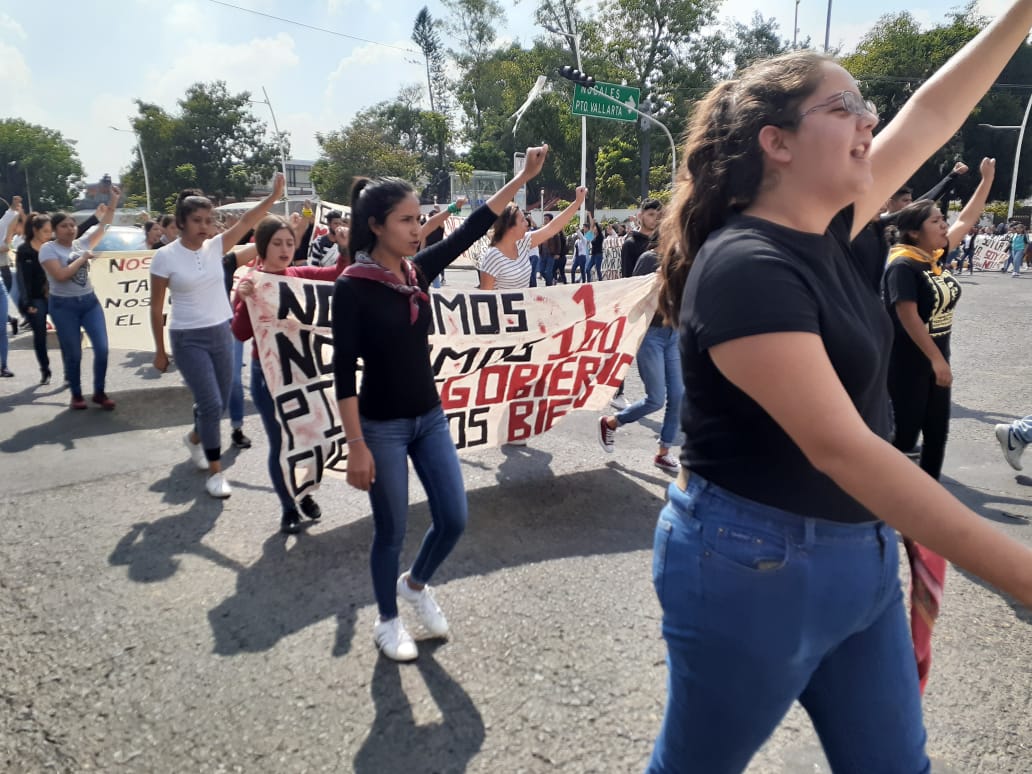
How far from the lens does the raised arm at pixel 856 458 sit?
42.2 inches

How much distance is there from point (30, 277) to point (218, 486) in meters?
5.43

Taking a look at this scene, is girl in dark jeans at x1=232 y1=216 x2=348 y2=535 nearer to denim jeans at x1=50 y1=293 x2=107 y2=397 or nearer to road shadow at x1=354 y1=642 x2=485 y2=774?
road shadow at x1=354 y1=642 x2=485 y2=774

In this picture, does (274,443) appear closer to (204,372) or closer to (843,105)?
(204,372)

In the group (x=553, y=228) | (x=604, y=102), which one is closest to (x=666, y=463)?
(x=553, y=228)

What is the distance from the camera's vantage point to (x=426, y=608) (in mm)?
3180

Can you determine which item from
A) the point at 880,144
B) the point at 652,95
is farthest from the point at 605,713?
the point at 652,95

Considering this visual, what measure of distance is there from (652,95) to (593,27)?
6291 mm

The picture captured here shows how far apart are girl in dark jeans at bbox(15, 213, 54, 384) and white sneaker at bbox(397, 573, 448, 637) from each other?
7.25 m

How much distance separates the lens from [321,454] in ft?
14.0

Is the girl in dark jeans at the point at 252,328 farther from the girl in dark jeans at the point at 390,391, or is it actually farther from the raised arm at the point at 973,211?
the raised arm at the point at 973,211

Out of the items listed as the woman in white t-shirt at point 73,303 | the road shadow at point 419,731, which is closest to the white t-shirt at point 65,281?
the woman in white t-shirt at point 73,303

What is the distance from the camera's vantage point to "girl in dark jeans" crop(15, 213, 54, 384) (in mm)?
8328

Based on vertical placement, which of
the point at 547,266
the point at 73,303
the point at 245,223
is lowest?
Answer: the point at 547,266

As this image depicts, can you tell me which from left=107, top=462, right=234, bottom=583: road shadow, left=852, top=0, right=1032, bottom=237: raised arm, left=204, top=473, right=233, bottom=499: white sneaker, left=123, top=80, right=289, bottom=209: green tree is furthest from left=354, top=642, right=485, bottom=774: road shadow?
left=123, top=80, right=289, bottom=209: green tree
